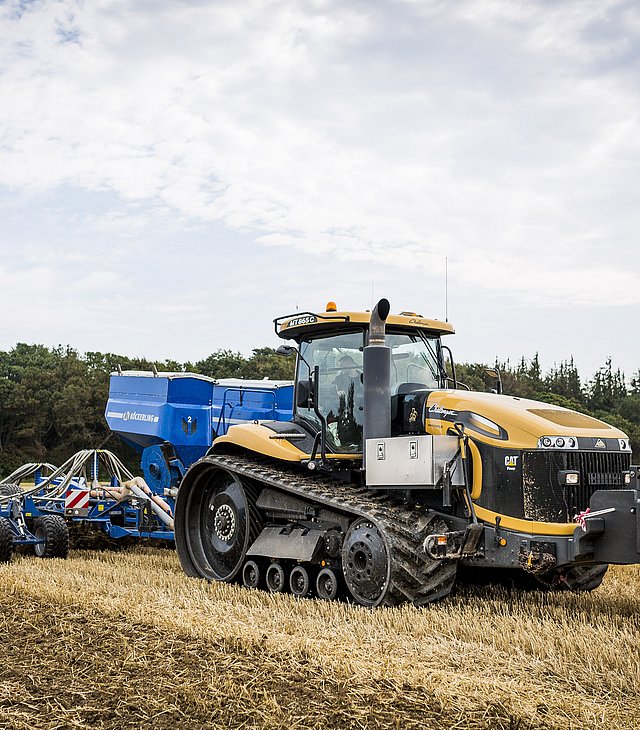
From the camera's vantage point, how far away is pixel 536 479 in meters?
7.57

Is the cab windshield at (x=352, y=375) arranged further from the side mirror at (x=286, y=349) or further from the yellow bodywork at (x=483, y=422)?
the side mirror at (x=286, y=349)

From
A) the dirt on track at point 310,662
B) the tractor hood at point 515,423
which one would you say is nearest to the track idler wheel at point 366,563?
the dirt on track at point 310,662

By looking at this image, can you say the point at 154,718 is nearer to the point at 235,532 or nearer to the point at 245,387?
the point at 235,532

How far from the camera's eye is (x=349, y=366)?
9023 mm

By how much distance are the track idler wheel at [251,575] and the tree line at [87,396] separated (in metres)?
27.5

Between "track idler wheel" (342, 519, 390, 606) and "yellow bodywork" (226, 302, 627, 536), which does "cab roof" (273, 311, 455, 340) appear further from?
"track idler wheel" (342, 519, 390, 606)

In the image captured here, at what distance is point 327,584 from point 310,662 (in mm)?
2715

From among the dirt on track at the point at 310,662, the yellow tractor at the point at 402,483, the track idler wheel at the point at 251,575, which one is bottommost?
the dirt on track at the point at 310,662

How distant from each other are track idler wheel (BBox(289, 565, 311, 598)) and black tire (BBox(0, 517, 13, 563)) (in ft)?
13.5

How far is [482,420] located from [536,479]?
0.70 m

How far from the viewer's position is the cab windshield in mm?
8859

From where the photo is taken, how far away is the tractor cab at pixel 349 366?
349 inches

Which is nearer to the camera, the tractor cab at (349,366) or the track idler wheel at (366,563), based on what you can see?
the track idler wheel at (366,563)

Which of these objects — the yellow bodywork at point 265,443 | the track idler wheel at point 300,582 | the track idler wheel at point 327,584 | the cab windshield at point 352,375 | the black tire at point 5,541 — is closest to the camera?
the track idler wheel at point 327,584
